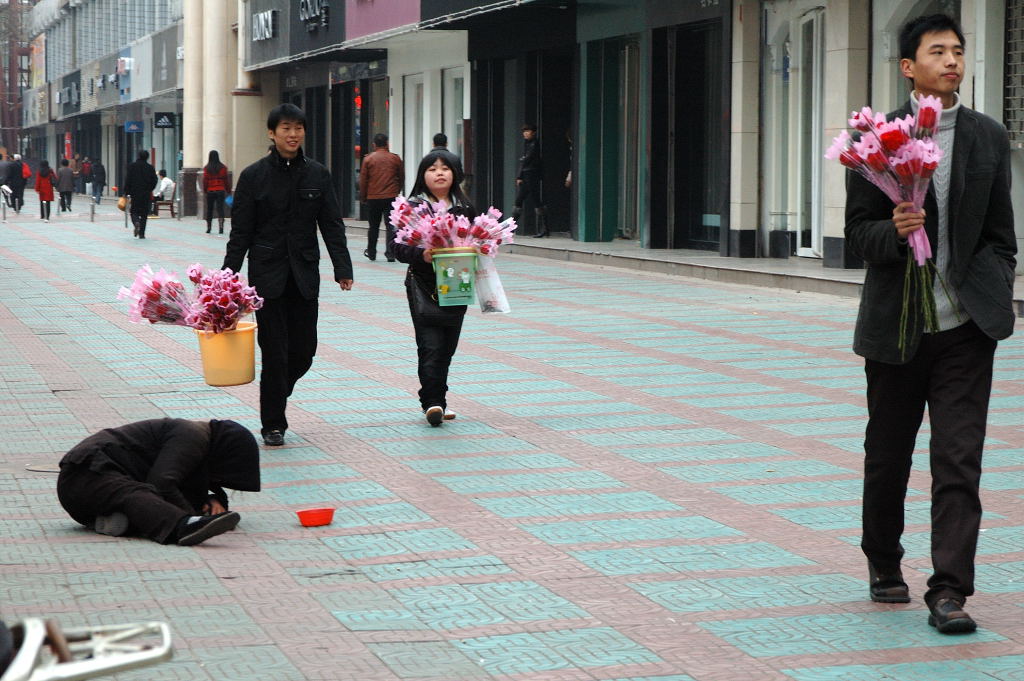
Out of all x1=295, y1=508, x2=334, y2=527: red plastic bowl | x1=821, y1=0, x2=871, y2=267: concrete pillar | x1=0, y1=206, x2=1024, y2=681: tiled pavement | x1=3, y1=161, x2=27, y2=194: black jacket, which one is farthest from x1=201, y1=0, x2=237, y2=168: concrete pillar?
x1=295, y1=508, x2=334, y2=527: red plastic bowl

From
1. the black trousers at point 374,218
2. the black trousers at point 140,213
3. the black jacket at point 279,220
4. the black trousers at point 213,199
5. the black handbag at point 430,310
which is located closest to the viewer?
the black jacket at point 279,220

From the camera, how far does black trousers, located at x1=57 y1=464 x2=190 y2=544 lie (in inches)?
261

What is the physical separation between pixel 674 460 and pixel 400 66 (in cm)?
3087

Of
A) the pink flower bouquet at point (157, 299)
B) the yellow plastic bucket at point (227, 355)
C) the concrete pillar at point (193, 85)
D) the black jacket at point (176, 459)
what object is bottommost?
the black jacket at point (176, 459)

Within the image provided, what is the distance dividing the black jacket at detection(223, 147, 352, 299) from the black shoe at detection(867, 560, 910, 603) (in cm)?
431

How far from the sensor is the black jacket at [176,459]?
6.79 metres

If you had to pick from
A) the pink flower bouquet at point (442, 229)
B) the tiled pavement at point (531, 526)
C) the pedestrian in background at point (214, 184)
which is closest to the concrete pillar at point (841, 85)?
the tiled pavement at point (531, 526)

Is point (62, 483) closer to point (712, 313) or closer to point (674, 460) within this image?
point (674, 460)

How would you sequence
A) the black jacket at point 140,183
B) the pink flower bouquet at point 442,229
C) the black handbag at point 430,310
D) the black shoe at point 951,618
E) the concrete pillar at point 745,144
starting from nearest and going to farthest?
the black shoe at point 951,618 → the pink flower bouquet at point 442,229 → the black handbag at point 430,310 → the concrete pillar at point 745,144 → the black jacket at point 140,183

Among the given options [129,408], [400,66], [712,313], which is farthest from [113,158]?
[129,408]

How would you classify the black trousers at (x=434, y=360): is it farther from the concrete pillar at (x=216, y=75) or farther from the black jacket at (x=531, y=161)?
the concrete pillar at (x=216, y=75)

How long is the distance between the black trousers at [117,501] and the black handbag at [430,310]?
3338mm

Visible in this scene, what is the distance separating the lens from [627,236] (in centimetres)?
2898

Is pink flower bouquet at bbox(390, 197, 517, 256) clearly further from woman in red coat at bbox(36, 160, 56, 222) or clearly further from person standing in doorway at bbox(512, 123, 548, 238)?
woman in red coat at bbox(36, 160, 56, 222)
